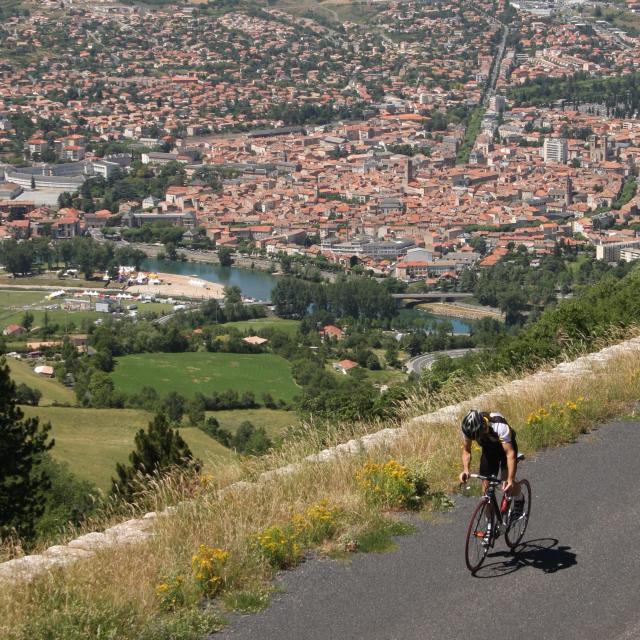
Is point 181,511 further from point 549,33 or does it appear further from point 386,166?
point 549,33

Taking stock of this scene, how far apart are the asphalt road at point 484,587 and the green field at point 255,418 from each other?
12988 mm

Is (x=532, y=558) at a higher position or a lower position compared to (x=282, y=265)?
higher

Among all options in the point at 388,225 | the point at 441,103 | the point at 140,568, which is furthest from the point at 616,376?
the point at 441,103

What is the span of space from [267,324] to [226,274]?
6.39 metres

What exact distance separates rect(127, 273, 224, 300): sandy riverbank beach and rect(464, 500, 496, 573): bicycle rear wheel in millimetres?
24463

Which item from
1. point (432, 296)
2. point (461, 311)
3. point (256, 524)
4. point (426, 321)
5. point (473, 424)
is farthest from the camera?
point (432, 296)

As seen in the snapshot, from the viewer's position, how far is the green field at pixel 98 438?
37.2 feet

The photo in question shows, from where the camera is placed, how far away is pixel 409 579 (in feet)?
9.48

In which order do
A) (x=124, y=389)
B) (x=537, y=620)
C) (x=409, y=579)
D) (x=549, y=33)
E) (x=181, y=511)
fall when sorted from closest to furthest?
(x=537, y=620)
(x=409, y=579)
(x=181, y=511)
(x=124, y=389)
(x=549, y=33)

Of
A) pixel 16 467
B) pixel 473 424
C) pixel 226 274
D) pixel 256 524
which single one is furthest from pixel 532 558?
pixel 226 274

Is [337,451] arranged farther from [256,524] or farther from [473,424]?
[473,424]

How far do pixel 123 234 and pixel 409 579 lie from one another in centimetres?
3350

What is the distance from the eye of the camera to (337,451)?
12.7ft

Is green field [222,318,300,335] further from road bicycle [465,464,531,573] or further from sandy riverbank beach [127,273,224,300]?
road bicycle [465,464,531,573]
